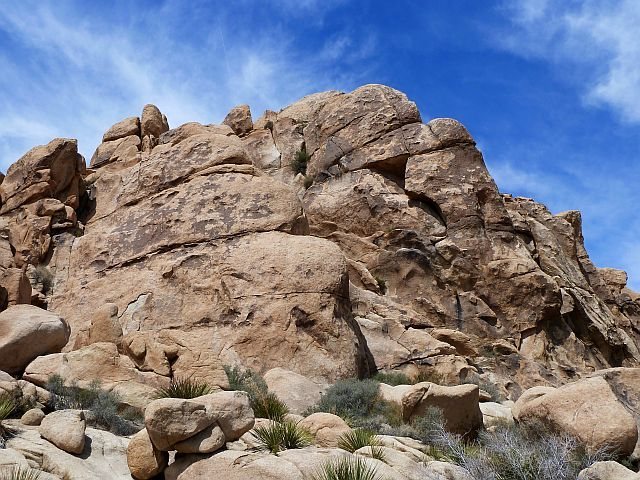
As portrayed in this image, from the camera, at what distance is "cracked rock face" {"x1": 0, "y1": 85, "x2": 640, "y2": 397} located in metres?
16.9

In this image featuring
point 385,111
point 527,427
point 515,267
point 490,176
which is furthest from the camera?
point 385,111

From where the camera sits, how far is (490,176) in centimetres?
2642

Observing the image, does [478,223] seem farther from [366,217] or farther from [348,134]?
[348,134]

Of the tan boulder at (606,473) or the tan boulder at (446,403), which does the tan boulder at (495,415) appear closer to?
the tan boulder at (446,403)

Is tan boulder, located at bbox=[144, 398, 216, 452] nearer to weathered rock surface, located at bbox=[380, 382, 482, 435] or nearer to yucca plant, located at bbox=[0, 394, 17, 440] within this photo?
yucca plant, located at bbox=[0, 394, 17, 440]

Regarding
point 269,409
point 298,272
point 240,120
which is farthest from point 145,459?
point 240,120

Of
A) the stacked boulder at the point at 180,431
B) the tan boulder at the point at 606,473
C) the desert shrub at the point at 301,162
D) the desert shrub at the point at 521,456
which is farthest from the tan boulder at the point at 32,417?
the desert shrub at the point at 301,162

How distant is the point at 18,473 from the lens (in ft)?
25.6

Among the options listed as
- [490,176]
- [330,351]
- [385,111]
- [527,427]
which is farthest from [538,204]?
[527,427]

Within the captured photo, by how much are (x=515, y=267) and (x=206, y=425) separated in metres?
16.5

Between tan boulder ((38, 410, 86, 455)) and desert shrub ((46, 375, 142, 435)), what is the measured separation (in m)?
1.28

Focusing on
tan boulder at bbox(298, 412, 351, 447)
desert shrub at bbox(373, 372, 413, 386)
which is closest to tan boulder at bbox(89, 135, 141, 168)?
desert shrub at bbox(373, 372, 413, 386)

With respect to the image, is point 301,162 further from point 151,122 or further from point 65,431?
point 65,431

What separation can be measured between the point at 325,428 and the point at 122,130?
2294cm
